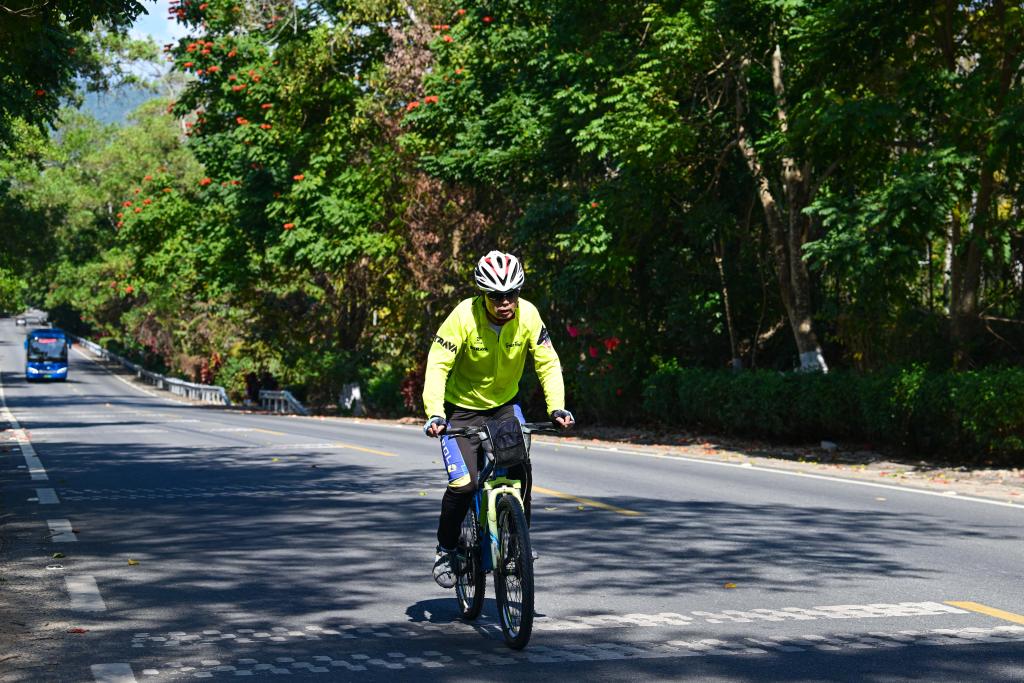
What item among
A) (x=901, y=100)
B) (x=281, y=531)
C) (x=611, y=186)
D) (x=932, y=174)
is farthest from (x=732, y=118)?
(x=281, y=531)

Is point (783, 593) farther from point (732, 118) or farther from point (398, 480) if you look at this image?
point (732, 118)

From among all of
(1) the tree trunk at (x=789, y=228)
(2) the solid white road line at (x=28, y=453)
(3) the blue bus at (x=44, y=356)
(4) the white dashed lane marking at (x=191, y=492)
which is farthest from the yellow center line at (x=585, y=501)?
(3) the blue bus at (x=44, y=356)

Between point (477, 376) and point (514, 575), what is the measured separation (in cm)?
115

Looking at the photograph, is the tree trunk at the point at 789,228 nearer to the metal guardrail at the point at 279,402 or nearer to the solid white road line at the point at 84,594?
the solid white road line at the point at 84,594

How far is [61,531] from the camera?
38.8 ft

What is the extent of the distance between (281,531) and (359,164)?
2976 cm

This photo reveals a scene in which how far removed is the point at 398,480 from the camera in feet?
53.4

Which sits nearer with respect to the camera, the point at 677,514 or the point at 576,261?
the point at 677,514

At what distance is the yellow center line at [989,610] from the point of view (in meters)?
7.80

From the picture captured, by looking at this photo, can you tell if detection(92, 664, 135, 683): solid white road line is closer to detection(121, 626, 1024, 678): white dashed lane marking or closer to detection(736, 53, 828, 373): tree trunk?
detection(121, 626, 1024, 678): white dashed lane marking

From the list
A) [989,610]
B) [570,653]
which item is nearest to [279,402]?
[989,610]

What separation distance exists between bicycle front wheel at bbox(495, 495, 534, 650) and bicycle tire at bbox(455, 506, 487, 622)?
14.1 inches

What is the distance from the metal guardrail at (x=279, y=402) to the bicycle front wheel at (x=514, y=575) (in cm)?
4269

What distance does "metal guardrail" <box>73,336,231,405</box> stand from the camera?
6650 centimetres
